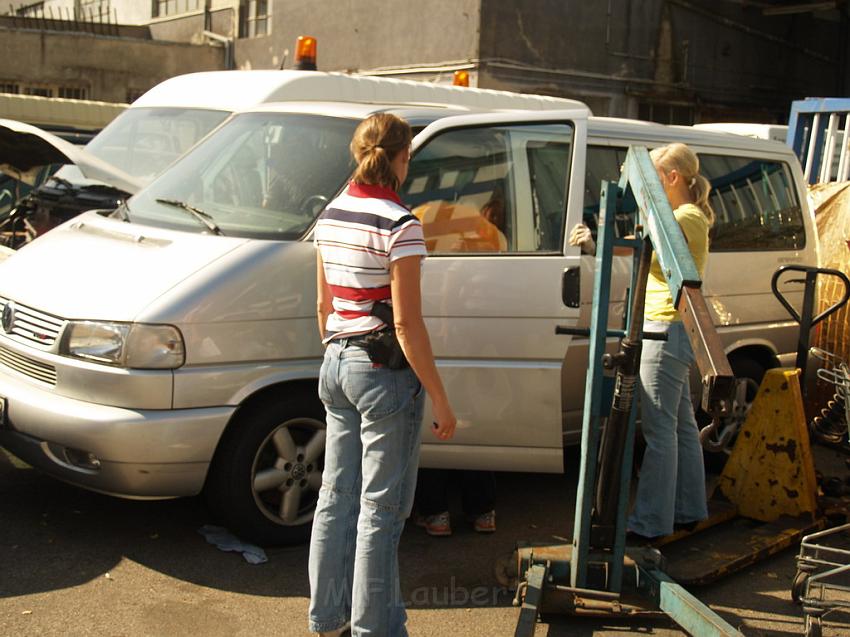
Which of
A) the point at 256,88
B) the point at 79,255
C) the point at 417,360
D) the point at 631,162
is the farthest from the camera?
the point at 256,88

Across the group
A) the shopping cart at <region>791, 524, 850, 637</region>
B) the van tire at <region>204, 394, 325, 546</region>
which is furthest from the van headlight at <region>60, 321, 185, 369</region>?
the shopping cart at <region>791, 524, 850, 637</region>

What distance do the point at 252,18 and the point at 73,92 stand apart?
3.67 meters

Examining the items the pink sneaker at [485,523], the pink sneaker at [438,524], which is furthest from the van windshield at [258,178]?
the pink sneaker at [485,523]

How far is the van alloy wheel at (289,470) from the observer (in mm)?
4734

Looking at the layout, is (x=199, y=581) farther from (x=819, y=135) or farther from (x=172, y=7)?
(x=172, y=7)

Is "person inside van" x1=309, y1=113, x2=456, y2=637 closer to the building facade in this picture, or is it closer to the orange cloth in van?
the orange cloth in van

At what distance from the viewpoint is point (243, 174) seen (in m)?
5.27

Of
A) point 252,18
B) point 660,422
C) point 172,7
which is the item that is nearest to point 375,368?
point 660,422

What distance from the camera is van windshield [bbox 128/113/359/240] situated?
16.4ft

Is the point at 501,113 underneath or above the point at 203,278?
above

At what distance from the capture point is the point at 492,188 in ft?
17.2

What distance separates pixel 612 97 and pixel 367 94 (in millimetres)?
10181

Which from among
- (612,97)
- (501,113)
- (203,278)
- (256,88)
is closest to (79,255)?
(203,278)

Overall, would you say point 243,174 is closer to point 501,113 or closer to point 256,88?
point 501,113
